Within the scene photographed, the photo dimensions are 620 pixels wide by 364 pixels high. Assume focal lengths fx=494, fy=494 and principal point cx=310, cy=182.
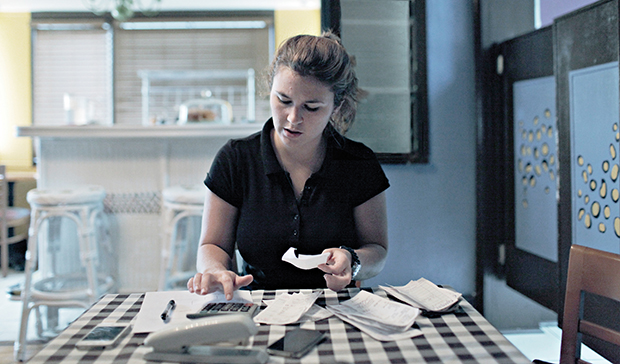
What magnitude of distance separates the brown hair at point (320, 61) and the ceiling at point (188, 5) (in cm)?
476

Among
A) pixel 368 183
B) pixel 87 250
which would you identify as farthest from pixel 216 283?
pixel 87 250

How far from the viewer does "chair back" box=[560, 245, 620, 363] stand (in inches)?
41.1

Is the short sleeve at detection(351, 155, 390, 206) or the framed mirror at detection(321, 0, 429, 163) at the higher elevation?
the framed mirror at detection(321, 0, 429, 163)

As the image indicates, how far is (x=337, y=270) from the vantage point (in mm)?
1138

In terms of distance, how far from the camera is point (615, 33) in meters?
1.79

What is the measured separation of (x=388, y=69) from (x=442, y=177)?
640 mm

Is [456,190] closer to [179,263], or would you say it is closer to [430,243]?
[430,243]

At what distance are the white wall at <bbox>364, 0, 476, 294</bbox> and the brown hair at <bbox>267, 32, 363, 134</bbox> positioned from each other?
1.18 metres

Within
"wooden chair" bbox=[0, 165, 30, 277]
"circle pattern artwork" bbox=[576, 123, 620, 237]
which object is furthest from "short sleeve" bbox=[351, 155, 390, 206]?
"wooden chair" bbox=[0, 165, 30, 277]

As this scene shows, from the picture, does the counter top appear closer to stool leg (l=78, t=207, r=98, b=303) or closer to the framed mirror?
stool leg (l=78, t=207, r=98, b=303)

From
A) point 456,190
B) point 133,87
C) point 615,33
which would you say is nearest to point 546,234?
point 456,190

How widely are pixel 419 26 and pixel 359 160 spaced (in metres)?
1.32

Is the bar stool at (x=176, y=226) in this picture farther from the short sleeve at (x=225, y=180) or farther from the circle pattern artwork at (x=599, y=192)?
the circle pattern artwork at (x=599, y=192)

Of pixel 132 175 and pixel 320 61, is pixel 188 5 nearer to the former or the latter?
pixel 132 175
